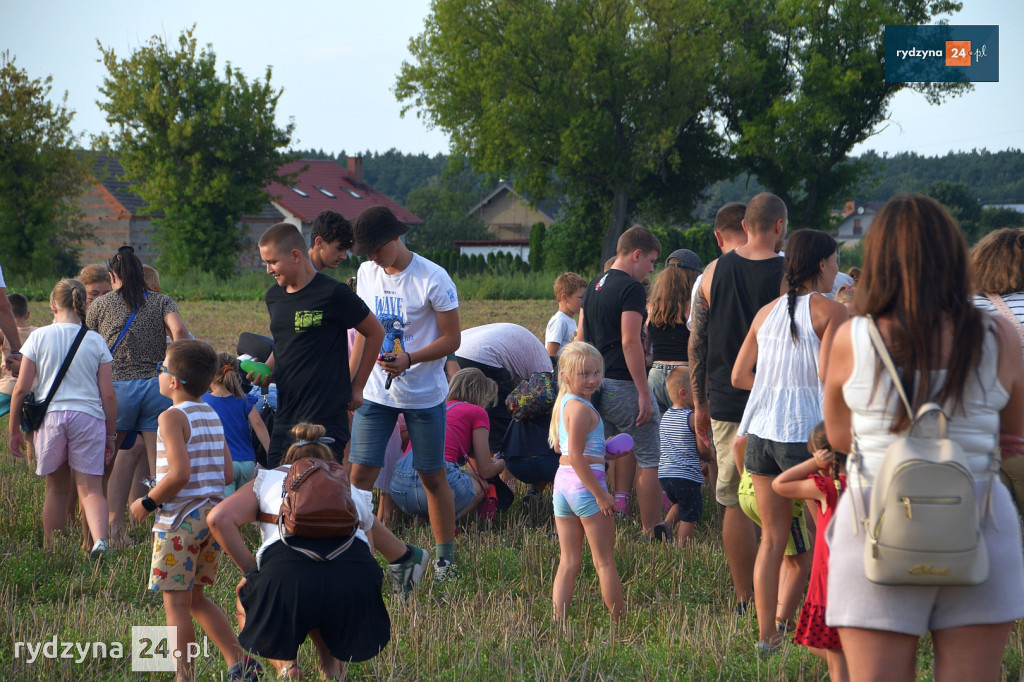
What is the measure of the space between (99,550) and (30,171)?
33.4m

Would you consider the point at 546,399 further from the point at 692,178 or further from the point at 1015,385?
the point at 692,178

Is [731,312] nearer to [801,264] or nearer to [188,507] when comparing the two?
[801,264]

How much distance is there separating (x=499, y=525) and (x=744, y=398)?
99.9 inches

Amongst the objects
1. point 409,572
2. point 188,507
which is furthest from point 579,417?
point 188,507

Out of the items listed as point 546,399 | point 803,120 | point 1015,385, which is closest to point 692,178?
point 803,120

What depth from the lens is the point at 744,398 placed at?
4.95 meters

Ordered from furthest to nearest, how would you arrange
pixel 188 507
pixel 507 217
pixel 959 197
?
1. pixel 507 217
2. pixel 959 197
3. pixel 188 507

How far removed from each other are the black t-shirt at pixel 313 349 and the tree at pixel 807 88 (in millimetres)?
44758

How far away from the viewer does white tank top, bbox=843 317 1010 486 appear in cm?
247

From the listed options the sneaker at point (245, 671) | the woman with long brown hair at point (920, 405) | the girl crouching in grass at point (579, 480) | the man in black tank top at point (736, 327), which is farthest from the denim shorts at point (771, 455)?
the sneaker at point (245, 671)

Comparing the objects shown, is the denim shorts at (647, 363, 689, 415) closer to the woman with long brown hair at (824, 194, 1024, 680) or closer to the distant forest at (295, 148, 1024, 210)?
the woman with long brown hair at (824, 194, 1024, 680)

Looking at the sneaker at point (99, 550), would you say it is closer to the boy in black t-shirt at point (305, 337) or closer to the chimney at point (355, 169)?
the boy in black t-shirt at point (305, 337)

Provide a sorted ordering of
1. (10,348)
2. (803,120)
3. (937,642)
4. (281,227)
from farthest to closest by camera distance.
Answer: (803,120)
(10,348)
(281,227)
(937,642)

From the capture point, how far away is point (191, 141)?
3944 cm
